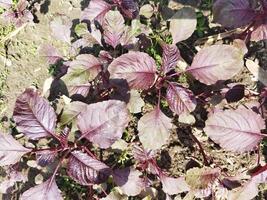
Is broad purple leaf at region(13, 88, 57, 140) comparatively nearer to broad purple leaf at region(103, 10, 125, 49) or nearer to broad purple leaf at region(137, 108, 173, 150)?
broad purple leaf at region(137, 108, 173, 150)

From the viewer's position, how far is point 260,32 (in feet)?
7.04

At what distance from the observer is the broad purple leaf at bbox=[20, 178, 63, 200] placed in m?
1.93

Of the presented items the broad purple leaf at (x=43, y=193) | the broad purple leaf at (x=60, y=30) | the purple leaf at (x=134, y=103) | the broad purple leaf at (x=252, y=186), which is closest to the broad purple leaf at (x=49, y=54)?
the broad purple leaf at (x=60, y=30)

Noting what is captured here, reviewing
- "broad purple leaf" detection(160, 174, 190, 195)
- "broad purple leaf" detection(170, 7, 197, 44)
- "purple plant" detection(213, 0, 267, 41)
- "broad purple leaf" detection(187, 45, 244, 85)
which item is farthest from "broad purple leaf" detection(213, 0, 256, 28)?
"broad purple leaf" detection(160, 174, 190, 195)

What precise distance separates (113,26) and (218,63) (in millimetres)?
573

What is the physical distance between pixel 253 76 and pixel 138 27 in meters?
0.72

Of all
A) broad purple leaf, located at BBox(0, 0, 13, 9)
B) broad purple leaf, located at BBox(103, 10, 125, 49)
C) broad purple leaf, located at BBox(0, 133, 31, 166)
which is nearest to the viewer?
broad purple leaf, located at BBox(0, 133, 31, 166)

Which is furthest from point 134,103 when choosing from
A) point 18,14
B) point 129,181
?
point 18,14

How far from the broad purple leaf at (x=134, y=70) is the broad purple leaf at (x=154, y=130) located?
15 cm

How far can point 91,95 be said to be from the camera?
2.40 meters

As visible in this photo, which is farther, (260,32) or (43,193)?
(260,32)

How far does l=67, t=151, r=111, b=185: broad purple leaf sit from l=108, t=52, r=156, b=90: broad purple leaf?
368mm

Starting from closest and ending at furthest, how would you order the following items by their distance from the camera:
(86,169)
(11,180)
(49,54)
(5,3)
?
1. (86,169)
2. (11,180)
3. (49,54)
4. (5,3)

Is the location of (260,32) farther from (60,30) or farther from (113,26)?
(60,30)
